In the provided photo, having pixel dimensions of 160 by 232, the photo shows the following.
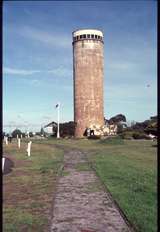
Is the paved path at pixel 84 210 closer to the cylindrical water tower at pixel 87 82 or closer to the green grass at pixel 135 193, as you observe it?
the green grass at pixel 135 193

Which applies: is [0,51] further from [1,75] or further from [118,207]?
[118,207]

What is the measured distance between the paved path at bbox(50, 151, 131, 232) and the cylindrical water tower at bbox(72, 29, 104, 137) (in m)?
70.3

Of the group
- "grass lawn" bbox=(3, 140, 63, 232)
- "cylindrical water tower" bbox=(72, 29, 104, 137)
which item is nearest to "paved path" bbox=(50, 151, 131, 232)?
"grass lawn" bbox=(3, 140, 63, 232)

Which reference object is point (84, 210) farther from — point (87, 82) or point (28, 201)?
point (87, 82)

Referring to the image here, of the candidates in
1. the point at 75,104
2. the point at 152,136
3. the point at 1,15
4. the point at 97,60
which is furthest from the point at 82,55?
the point at 1,15

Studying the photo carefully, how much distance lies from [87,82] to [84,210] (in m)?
75.4

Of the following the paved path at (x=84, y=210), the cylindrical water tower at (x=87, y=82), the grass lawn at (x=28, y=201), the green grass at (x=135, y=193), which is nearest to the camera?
the paved path at (x=84, y=210)

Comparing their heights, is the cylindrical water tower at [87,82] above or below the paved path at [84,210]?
above

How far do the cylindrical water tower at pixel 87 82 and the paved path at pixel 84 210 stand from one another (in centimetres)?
7026

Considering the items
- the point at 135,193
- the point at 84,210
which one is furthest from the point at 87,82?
the point at 84,210

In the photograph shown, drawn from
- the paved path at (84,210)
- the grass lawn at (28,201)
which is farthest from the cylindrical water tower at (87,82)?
the paved path at (84,210)

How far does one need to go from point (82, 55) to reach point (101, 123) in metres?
14.7

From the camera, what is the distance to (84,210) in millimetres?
9500

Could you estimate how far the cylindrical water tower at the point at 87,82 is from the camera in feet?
277
